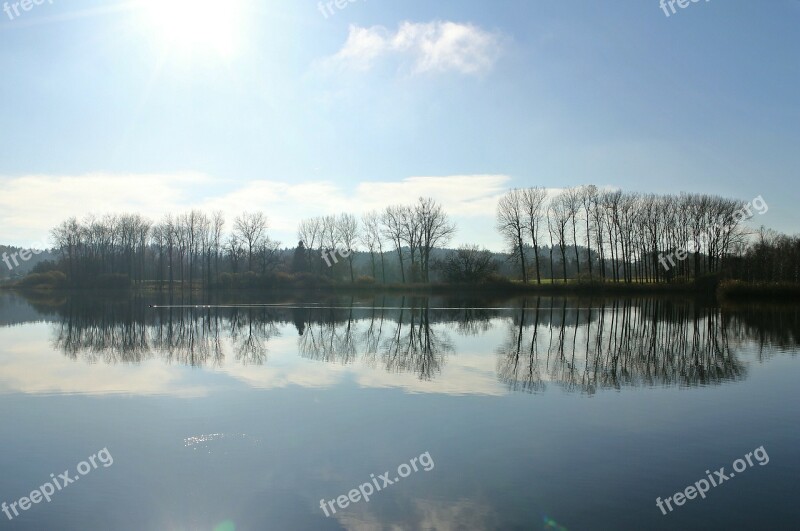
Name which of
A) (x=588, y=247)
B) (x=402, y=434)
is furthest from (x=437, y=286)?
(x=402, y=434)

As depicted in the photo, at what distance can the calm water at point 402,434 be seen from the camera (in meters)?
6.18

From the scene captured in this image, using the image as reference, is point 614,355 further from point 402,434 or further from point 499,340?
point 402,434

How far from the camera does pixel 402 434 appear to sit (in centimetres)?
873

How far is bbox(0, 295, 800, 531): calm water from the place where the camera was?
6.18m

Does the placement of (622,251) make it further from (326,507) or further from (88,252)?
(88,252)

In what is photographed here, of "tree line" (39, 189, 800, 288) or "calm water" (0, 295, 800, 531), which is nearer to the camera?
"calm water" (0, 295, 800, 531)

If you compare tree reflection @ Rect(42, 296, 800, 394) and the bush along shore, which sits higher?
the bush along shore

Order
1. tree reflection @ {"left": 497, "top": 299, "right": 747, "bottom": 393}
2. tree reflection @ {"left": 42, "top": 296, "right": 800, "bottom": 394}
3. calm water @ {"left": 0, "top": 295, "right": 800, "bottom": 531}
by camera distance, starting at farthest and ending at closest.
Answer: tree reflection @ {"left": 42, "top": 296, "right": 800, "bottom": 394}
tree reflection @ {"left": 497, "top": 299, "right": 747, "bottom": 393}
calm water @ {"left": 0, "top": 295, "right": 800, "bottom": 531}

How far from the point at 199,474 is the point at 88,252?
9001 cm

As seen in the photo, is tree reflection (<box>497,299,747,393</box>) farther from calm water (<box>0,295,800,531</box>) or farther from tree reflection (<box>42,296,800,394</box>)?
calm water (<box>0,295,800,531</box>)

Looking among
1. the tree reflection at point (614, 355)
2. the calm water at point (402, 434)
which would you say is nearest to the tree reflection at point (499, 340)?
the tree reflection at point (614, 355)

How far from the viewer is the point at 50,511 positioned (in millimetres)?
6234

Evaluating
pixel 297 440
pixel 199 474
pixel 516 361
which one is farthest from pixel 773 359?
pixel 199 474

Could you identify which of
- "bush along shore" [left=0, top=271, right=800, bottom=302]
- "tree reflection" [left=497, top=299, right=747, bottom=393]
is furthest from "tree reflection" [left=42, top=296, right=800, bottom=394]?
"bush along shore" [left=0, top=271, right=800, bottom=302]
